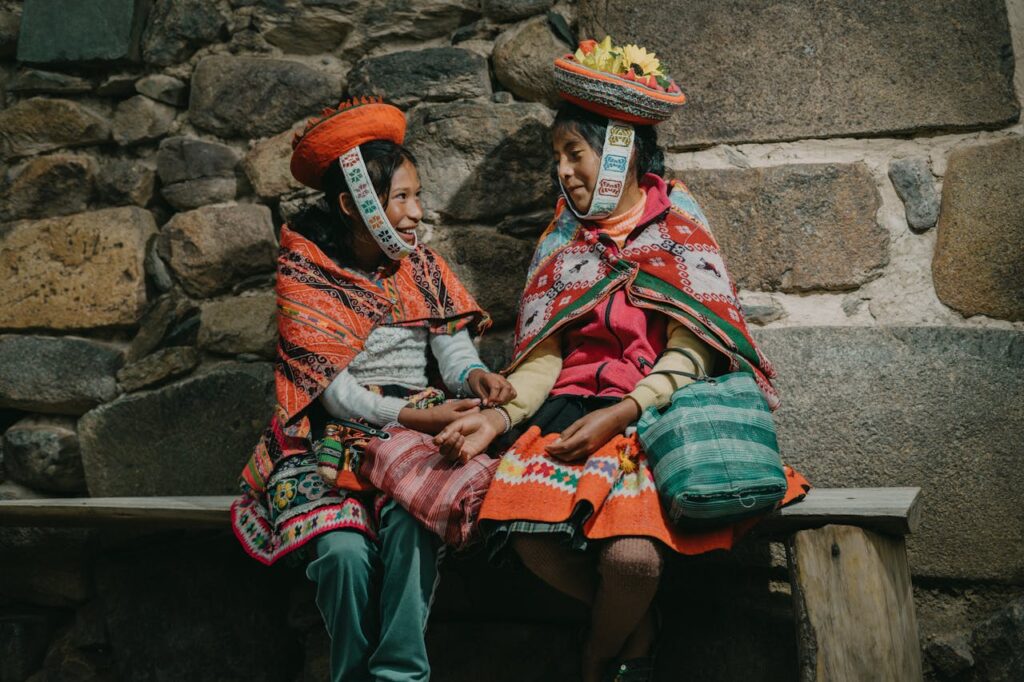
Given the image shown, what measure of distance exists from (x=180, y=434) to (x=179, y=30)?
52.5 inches

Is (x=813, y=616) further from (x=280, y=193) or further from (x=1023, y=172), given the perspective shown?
(x=280, y=193)

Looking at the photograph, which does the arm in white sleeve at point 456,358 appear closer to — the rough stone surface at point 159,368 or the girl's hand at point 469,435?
the girl's hand at point 469,435

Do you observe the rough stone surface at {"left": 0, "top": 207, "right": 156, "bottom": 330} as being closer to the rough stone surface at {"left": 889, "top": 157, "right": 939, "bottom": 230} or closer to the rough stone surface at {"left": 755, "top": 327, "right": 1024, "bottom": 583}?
the rough stone surface at {"left": 755, "top": 327, "right": 1024, "bottom": 583}

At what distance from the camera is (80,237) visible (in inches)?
130

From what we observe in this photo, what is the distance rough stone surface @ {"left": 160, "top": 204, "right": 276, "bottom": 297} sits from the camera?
3.18 m

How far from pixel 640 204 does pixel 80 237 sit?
74.2 inches

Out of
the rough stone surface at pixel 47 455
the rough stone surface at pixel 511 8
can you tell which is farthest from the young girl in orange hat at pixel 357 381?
the rough stone surface at pixel 47 455

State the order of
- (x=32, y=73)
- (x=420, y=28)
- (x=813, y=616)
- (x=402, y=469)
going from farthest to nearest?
1. (x=32, y=73)
2. (x=420, y=28)
3. (x=402, y=469)
4. (x=813, y=616)

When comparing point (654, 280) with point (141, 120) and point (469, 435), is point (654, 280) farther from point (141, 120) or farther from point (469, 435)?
point (141, 120)

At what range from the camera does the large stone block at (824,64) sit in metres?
2.63

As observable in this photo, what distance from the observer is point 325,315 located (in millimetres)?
2609

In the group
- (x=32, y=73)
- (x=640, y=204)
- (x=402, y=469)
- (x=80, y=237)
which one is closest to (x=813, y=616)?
(x=402, y=469)

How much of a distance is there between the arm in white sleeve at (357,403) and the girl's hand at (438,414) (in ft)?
0.17

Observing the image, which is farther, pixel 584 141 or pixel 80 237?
pixel 80 237
